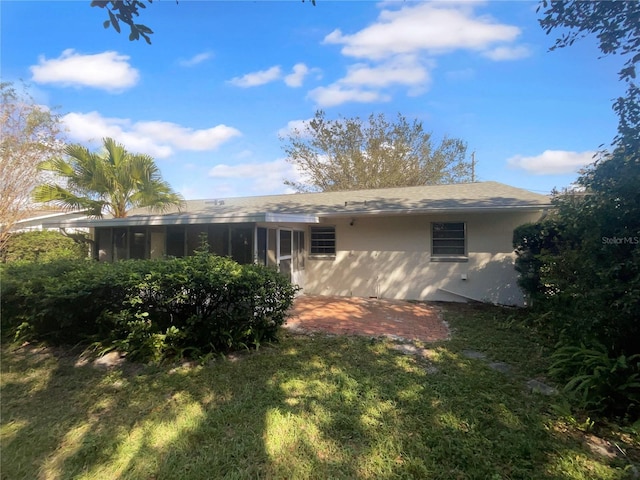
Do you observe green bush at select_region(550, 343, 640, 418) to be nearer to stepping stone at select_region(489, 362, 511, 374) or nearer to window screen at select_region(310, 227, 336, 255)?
stepping stone at select_region(489, 362, 511, 374)

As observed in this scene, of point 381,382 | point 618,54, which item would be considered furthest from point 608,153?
point 381,382

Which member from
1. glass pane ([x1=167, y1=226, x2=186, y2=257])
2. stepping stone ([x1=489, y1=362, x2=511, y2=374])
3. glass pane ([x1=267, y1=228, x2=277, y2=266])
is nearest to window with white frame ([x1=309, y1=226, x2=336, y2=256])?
glass pane ([x1=267, y1=228, x2=277, y2=266])

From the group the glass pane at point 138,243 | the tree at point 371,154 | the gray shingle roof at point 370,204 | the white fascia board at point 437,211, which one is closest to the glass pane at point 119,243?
the glass pane at point 138,243

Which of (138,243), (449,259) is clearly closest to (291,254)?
Answer: (138,243)

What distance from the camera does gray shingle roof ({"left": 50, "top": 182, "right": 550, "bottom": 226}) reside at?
27.9 feet

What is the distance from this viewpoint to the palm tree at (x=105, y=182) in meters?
10.4

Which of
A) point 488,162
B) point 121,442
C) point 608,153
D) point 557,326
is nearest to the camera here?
point 121,442

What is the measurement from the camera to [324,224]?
1114 cm

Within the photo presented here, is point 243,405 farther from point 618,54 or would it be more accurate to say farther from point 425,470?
point 618,54

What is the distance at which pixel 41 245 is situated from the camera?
12.2m

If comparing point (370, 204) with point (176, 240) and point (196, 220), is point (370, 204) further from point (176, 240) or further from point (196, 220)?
point (176, 240)

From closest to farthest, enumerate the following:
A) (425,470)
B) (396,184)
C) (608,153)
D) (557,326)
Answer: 1. (425,470)
2. (608,153)
3. (557,326)
4. (396,184)

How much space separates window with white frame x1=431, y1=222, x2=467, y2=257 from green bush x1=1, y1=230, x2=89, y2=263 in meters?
11.7

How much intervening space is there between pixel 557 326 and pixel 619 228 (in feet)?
8.33
